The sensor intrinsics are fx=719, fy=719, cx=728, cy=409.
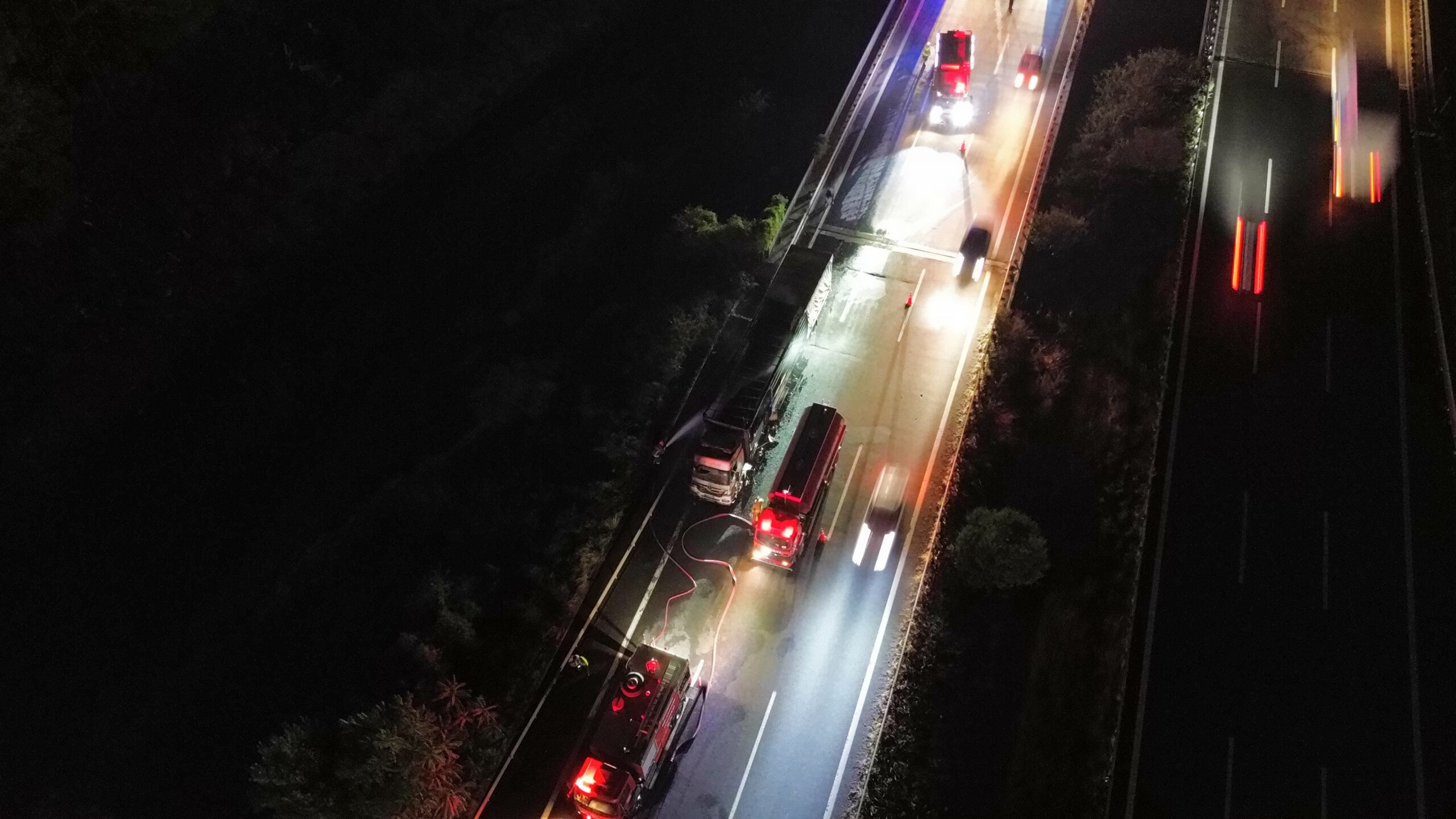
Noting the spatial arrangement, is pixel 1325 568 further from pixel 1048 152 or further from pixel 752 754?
pixel 1048 152

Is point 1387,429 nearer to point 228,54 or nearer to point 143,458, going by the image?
point 143,458

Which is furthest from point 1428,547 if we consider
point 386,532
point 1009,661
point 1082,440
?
point 386,532

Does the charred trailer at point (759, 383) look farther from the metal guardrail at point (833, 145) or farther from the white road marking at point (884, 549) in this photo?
the white road marking at point (884, 549)

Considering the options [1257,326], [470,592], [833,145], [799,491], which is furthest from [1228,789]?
[833,145]

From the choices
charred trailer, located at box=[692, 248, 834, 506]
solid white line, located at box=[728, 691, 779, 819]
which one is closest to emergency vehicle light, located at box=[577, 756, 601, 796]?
solid white line, located at box=[728, 691, 779, 819]

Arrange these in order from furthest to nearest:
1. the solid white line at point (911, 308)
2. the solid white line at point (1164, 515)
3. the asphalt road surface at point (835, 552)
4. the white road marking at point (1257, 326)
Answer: the solid white line at point (911, 308) < the white road marking at point (1257, 326) < the asphalt road surface at point (835, 552) < the solid white line at point (1164, 515)

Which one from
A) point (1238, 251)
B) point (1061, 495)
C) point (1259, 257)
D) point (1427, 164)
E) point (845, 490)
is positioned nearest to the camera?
point (1061, 495)

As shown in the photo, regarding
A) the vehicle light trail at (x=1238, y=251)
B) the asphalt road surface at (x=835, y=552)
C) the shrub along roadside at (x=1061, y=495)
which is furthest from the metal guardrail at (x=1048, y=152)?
the vehicle light trail at (x=1238, y=251)
